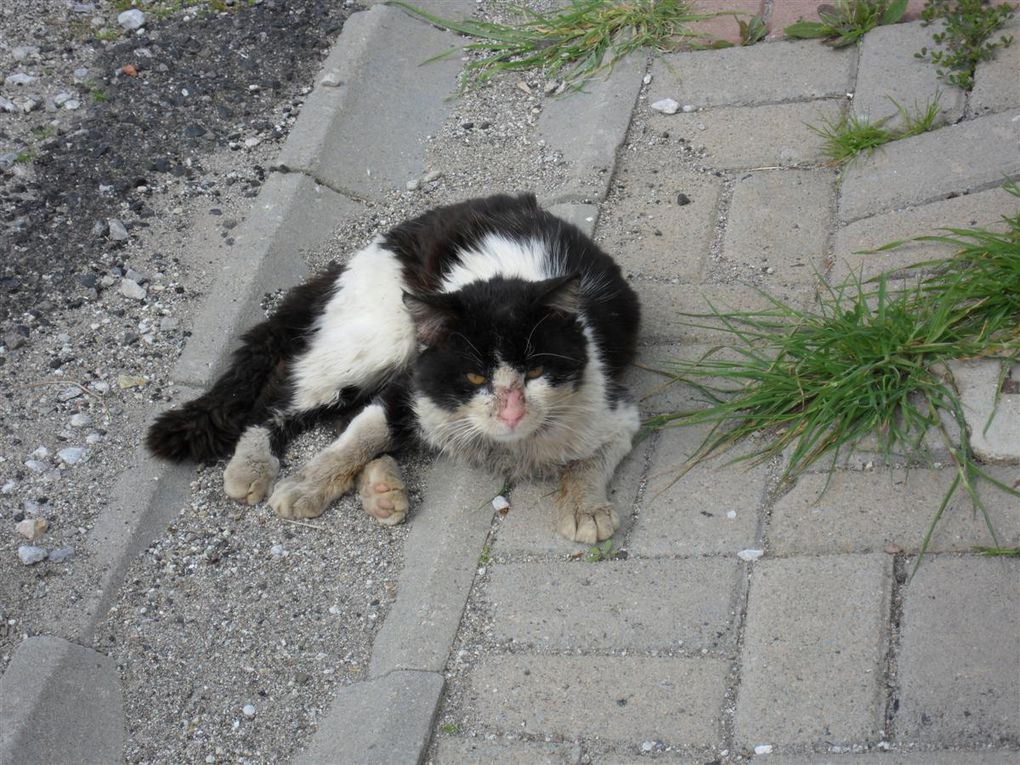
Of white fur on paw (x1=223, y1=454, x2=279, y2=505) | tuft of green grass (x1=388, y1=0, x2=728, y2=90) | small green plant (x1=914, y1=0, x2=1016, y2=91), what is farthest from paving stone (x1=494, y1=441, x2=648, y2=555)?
tuft of green grass (x1=388, y1=0, x2=728, y2=90)

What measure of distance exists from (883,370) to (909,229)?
797 mm

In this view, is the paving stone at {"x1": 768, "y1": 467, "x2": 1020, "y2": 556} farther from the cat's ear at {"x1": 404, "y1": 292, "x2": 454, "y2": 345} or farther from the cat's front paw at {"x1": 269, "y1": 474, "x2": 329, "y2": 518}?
the cat's front paw at {"x1": 269, "y1": 474, "x2": 329, "y2": 518}

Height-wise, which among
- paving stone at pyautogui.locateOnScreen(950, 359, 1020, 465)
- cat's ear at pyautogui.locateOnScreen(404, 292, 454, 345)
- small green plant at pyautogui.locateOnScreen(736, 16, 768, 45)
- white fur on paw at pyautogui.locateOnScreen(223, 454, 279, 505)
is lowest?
white fur on paw at pyautogui.locateOnScreen(223, 454, 279, 505)

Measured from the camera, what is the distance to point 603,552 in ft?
10.3

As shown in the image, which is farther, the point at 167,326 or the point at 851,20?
the point at 851,20

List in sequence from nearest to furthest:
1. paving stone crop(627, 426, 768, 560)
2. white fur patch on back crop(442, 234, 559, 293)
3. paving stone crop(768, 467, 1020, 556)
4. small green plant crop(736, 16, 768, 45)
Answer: paving stone crop(768, 467, 1020, 556) < paving stone crop(627, 426, 768, 560) < white fur patch on back crop(442, 234, 559, 293) < small green plant crop(736, 16, 768, 45)

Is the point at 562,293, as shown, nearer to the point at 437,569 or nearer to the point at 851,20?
the point at 437,569

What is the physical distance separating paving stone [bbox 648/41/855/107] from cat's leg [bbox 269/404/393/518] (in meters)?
2.11

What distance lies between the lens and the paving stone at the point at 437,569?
2973mm

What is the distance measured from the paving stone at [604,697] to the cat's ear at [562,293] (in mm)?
963

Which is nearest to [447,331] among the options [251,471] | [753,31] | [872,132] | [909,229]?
[251,471]

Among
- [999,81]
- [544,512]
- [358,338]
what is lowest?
[544,512]

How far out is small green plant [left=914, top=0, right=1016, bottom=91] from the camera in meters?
4.26

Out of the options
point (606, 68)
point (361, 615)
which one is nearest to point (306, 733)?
point (361, 615)
